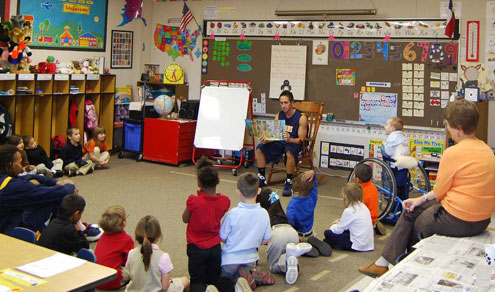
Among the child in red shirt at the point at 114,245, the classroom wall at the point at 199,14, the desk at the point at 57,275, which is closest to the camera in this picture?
the desk at the point at 57,275

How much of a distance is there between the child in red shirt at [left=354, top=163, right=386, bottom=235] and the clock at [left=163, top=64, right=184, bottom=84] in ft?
14.6

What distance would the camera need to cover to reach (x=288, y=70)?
8.12 m

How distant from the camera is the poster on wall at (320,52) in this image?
7875mm

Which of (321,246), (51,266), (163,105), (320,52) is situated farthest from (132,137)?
(51,266)

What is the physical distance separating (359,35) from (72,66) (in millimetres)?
3876

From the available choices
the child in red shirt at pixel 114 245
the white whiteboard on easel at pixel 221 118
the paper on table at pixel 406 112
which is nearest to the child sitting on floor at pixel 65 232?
the child in red shirt at pixel 114 245

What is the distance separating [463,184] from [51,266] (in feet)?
7.23

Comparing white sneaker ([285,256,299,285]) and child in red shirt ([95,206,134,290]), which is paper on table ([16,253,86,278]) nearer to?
child in red shirt ([95,206,134,290])

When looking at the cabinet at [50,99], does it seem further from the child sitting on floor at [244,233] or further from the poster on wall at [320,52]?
the child sitting on floor at [244,233]

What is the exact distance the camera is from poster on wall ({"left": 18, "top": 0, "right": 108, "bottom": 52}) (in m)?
7.48

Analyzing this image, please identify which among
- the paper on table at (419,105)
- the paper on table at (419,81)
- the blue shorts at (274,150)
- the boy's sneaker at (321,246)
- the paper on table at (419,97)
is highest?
the paper on table at (419,81)

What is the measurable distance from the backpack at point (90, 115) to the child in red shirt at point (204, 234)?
4.79m

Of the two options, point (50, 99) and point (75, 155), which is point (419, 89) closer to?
point (75, 155)

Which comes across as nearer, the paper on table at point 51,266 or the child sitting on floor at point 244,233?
the paper on table at point 51,266
